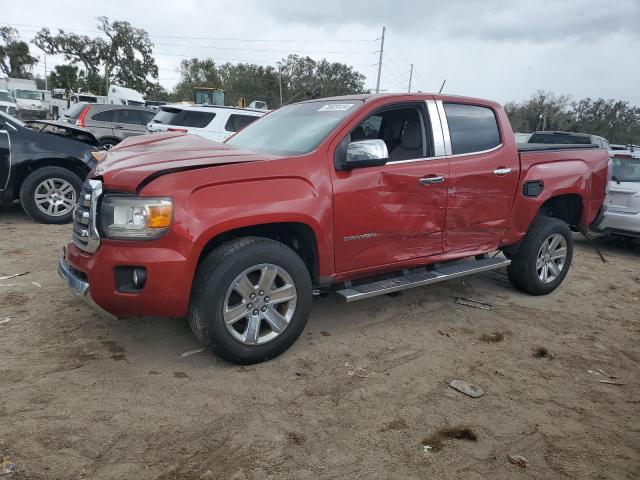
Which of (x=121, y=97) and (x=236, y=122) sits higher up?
(x=121, y=97)

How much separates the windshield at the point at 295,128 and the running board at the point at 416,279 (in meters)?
1.10

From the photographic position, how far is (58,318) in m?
3.96

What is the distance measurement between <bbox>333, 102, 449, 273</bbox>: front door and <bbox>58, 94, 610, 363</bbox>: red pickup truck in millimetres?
11

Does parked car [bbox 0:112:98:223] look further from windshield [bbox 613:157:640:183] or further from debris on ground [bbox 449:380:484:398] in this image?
windshield [bbox 613:157:640:183]

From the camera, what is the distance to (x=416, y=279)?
407 cm

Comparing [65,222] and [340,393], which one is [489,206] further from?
[65,222]

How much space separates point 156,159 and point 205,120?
876 centimetres

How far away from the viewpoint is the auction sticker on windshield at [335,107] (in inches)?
155

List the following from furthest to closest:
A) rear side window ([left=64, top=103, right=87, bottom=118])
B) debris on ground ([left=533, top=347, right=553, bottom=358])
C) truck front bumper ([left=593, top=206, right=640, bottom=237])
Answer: rear side window ([left=64, top=103, right=87, bottom=118]), truck front bumper ([left=593, top=206, right=640, bottom=237]), debris on ground ([left=533, top=347, right=553, bottom=358])

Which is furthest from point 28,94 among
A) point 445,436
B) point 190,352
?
point 445,436

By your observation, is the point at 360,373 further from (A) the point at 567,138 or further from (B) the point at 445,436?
(A) the point at 567,138

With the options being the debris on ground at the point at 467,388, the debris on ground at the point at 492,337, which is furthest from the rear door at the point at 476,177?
the debris on ground at the point at 467,388

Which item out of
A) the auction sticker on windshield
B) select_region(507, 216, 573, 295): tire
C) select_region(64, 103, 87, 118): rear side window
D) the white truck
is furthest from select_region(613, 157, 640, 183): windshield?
the white truck

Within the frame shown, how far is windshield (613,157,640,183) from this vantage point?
8047 mm
